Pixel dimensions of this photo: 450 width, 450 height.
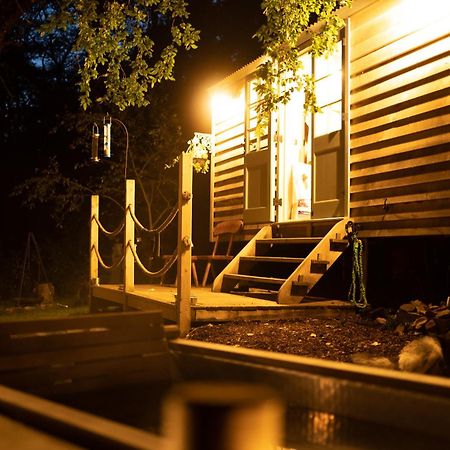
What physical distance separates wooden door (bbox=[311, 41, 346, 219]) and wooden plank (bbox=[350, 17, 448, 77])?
0.45 metres

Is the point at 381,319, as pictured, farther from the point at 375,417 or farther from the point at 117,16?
the point at 117,16

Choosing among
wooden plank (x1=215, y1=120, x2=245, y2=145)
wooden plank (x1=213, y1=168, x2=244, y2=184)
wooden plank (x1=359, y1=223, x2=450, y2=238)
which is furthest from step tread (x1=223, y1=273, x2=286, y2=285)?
wooden plank (x1=215, y1=120, x2=245, y2=145)

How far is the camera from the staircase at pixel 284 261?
7027mm

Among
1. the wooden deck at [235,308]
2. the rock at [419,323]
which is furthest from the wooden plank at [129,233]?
the rock at [419,323]

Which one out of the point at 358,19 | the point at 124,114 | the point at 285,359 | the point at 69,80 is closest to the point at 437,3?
the point at 358,19

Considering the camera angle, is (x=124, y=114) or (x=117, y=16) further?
(x=124, y=114)

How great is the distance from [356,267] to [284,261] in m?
0.92

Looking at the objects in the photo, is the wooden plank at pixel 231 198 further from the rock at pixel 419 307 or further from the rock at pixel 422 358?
the rock at pixel 422 358

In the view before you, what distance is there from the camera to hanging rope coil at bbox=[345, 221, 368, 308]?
7.10 metres

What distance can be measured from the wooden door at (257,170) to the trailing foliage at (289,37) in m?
1.14

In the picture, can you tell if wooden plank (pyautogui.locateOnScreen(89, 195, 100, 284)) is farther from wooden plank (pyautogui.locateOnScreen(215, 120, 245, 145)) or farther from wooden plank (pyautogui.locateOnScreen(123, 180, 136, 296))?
wooden plank (pyautogui.locateOnScreen(215, 120, 245, 145))

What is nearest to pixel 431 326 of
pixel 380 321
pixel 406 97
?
pixel 380 321

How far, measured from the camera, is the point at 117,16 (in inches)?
330

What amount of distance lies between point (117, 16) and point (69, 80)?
9133 mm
